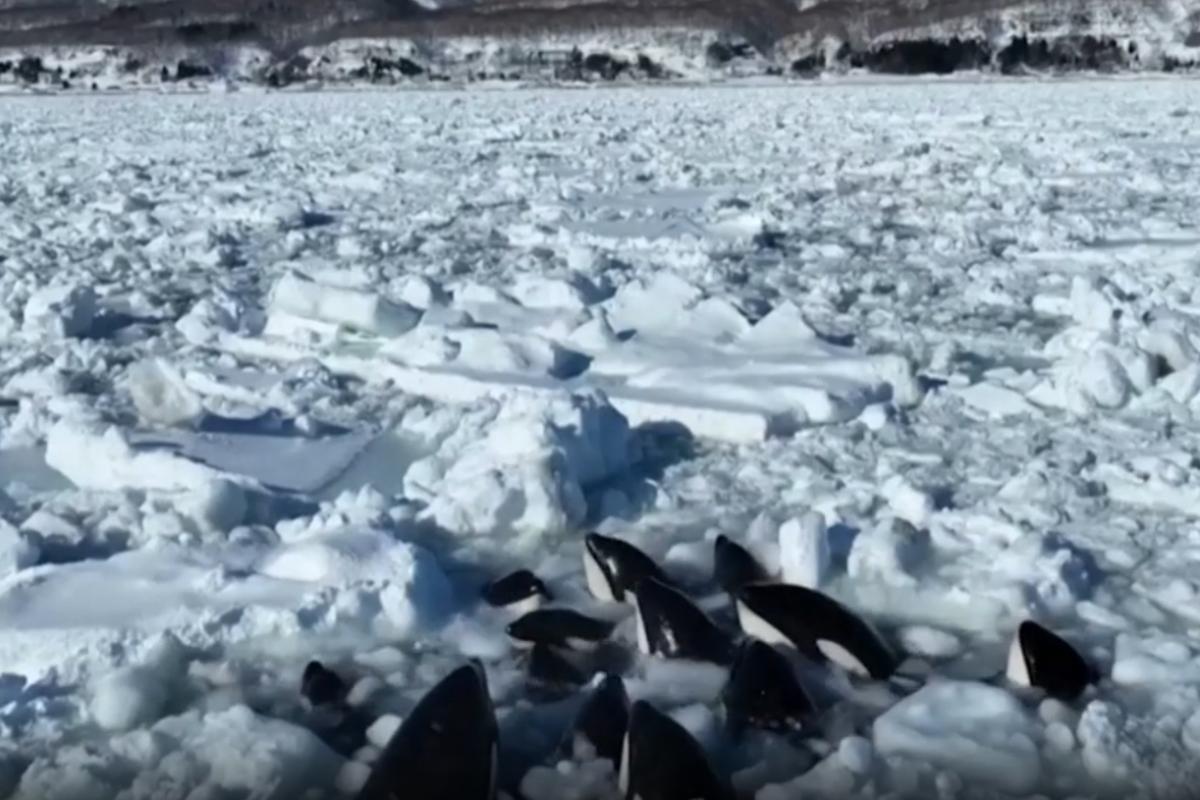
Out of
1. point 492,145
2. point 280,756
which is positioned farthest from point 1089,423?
point 492,145

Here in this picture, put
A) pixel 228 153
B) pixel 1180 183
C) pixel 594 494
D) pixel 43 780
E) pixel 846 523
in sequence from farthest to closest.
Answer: pixel 228 153, pixel 1180 183, pixel 594 494, pixel 846 523, pixel 43 780

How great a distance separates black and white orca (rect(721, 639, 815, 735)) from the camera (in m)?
2.04

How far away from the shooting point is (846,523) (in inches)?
110

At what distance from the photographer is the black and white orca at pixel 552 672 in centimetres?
216

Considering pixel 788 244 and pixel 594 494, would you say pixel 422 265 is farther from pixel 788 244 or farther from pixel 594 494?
pixel 594 494

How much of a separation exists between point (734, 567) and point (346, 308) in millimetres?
2441

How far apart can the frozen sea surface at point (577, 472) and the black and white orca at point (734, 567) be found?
0.15ft

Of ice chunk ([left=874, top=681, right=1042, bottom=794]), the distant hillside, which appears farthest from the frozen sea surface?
the distant hillside

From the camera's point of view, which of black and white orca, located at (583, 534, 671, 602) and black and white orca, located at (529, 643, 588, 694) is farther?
black and white orca, located at (583, 534, 671, 602)

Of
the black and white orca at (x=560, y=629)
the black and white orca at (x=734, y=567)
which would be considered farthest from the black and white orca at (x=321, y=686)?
the black and white orca at (x=734, y=567)

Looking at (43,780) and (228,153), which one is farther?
(228,153)

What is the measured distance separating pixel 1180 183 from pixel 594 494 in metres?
7.01

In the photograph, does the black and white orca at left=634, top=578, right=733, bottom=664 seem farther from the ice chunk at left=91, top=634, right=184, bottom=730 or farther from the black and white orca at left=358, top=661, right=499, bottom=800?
the ice chunk at left=91, top=634, right=184, bottom=730

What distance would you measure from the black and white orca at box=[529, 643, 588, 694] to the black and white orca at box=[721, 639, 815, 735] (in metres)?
0.25
